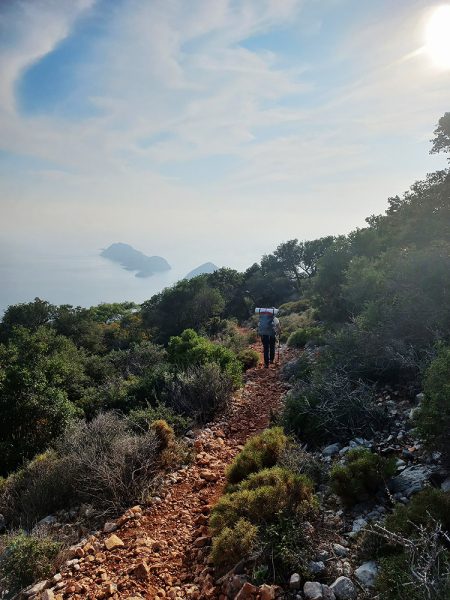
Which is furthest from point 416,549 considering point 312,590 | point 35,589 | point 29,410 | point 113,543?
point 29,410

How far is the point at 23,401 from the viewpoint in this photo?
7.88m

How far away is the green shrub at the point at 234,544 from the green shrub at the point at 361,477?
0.99 metres

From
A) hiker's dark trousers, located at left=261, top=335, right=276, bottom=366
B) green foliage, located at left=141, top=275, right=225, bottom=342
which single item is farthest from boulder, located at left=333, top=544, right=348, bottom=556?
green foliage, located at left=141, top=275, right=225, bottom=342

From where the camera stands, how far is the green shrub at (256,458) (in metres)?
4.27

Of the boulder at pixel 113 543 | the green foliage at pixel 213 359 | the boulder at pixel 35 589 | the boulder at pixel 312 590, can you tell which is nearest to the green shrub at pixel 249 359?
the green foliage at pixel 213 359

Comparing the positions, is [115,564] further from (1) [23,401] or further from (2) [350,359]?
(1) [23,401]

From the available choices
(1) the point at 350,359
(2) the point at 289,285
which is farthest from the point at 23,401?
(2) the point at 289,285

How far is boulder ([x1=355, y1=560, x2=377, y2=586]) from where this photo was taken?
2.50 meters

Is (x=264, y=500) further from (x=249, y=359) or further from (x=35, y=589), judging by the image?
(x=249, y=359)

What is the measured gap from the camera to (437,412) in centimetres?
340

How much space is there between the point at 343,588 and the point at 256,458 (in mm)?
1878

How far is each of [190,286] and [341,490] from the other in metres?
22.2

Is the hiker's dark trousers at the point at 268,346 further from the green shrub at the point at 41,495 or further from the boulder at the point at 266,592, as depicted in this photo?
the boulder at the point at 266,592

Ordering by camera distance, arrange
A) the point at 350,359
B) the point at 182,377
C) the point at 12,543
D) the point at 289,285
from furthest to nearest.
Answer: the point at 289,285 < the point at 182,377 < the point at 350,359 < the point at 12,543
